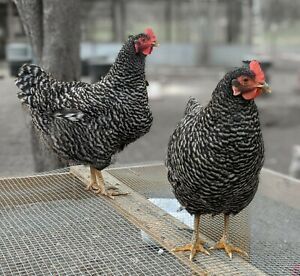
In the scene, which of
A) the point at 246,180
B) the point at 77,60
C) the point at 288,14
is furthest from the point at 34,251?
the point at 288,14

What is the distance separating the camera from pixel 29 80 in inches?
115

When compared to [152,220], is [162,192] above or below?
below

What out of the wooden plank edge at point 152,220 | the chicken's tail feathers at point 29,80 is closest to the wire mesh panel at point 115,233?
the wooden plank edge at point 152,220

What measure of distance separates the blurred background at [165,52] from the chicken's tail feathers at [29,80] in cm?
68

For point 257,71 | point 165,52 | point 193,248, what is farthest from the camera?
point 165,52

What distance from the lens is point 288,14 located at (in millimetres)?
17312

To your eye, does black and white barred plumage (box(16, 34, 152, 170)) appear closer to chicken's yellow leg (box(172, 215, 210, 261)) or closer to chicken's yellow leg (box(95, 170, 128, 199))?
chicken's yellow leg (box(95, 170, 128, 199))

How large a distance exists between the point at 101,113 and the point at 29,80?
55 centimetres

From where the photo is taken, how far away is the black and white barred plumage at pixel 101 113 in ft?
8.78

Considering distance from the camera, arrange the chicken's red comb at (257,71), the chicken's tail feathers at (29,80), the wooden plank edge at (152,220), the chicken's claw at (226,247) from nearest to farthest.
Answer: the chicken's red comb at (257,71) < the wooden plank edge at (152,220) < the chicken's claw at (226,247) < the chicken's tail feathers at (29,80)

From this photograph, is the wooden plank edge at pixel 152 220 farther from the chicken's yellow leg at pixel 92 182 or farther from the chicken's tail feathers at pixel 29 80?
the chicken's tail feathers at pixel 29 80

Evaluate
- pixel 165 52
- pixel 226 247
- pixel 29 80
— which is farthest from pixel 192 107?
pixel 165 52

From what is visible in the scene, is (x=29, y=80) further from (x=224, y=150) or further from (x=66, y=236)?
(x=224, y=150)

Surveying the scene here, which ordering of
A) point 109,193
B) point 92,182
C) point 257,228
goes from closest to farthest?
point 109,193 < point 92,182 < point 257,228
